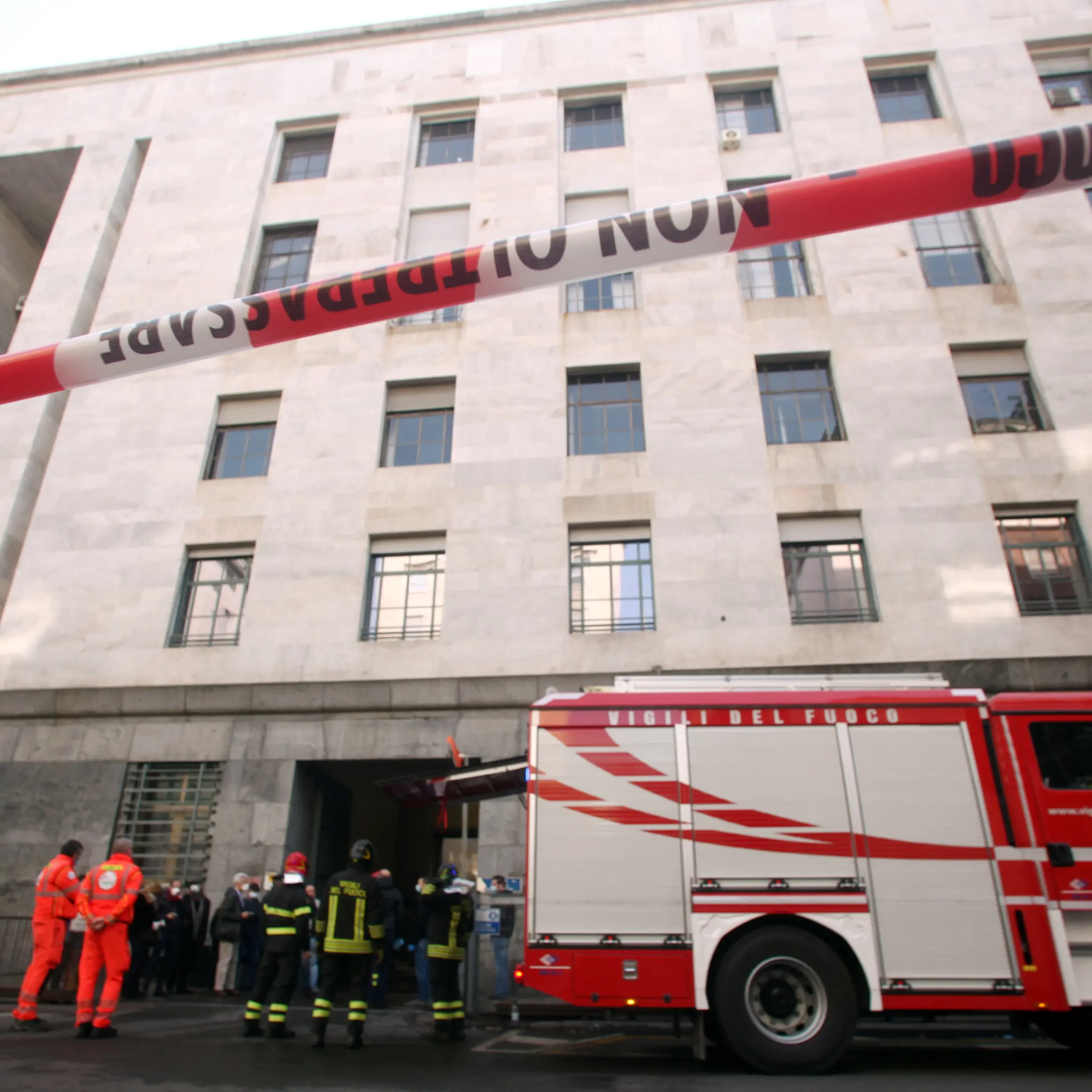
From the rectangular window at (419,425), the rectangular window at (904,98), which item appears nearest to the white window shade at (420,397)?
the rectangular window at (419,425)

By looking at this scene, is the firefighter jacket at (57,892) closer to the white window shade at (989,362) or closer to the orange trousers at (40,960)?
the orange trousers at (40,960)

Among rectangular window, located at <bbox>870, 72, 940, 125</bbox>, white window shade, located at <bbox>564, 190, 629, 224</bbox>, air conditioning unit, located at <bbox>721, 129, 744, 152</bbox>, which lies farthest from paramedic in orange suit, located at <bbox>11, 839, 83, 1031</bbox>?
rectangular window, located at <bbox>870, 72, 940, 125</bbox>

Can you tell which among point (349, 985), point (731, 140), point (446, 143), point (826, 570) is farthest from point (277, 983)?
point (446, 143)

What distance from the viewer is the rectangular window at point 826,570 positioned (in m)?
15.1

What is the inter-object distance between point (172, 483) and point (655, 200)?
42.4 feet

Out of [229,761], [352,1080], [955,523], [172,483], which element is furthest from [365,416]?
[352,1080]

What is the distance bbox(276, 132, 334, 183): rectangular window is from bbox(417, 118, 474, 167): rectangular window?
258 centimetres

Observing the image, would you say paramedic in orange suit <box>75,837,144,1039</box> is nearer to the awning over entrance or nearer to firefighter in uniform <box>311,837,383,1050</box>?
firefighter in uniform <box>311,837,383,1050</box>

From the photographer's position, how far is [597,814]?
7.38m

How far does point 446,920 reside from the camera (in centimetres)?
836

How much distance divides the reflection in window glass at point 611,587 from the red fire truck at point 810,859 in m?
7.64

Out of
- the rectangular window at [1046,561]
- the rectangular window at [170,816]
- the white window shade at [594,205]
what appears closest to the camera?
the rectangular window at [170,816]

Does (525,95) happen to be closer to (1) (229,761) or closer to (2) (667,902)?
(1) (229,761)

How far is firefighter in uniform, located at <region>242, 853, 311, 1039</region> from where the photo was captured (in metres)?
8.27
